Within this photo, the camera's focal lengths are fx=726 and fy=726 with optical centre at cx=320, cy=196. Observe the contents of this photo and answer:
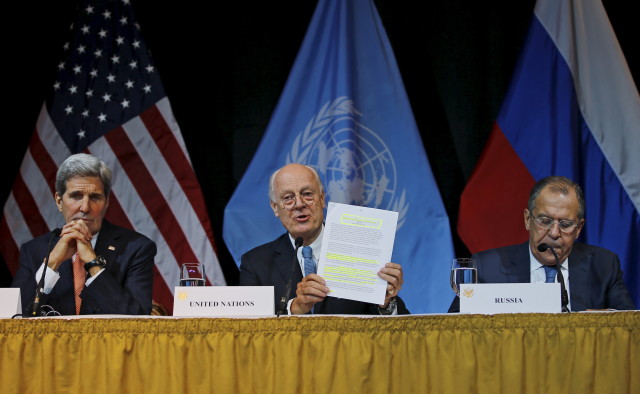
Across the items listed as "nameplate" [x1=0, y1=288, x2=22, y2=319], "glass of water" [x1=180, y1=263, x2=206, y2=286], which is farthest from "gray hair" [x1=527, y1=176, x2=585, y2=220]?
"nameplate" [x1=0, y1=288, x2=22, y2=319]

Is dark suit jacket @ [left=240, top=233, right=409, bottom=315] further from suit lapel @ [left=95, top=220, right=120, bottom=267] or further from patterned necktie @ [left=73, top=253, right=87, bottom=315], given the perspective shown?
patterned necktie @ [left=73, top=253, right=87, bottom=315]

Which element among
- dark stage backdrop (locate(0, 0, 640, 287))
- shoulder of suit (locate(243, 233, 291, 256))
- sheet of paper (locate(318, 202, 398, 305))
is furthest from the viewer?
dark stage backdrop (locate(0, 0, 640, 287))

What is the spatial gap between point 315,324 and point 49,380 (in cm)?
85

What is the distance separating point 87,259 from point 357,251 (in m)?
1.16

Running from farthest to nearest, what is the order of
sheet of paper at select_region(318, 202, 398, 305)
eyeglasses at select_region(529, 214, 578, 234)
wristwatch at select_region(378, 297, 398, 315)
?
eyeglasses at select_region(529, 214, 578, 234) < wristwatch at select_region(378, 297, 398, 315) < sheet of paper at select_region(318, 202, 398, 305)

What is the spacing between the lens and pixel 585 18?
4.41 metres

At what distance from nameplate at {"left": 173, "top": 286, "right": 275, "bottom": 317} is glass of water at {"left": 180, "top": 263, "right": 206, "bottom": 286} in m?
0.12

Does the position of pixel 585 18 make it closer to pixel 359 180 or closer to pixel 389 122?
pixel 389 122

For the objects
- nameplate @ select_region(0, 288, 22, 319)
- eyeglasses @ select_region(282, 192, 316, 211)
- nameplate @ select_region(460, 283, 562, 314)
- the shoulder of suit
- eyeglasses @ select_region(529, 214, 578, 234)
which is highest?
eyeglasses @ select_region(282, 192, 316, 211)

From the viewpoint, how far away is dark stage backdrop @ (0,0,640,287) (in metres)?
4.74

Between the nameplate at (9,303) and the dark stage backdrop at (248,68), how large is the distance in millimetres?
2249

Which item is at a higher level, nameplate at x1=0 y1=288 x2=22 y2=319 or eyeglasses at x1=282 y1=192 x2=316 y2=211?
eyeglasses at x1=282 y1=192 x2=316 y2=211

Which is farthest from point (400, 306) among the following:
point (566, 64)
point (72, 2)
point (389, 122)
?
point (72, 2)

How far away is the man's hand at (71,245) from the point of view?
9.67ft
